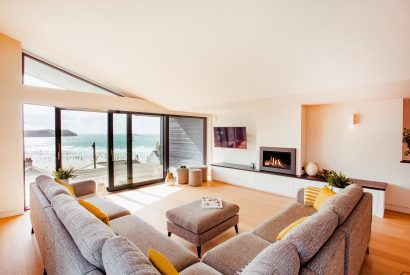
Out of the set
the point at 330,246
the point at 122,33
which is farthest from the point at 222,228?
the point at 122,33

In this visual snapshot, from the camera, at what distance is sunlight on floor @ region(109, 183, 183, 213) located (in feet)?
14.2

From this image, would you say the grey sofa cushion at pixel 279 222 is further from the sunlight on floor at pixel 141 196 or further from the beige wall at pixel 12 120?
the beige wall at pixel 12 120

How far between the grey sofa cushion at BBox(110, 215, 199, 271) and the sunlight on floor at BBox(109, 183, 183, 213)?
179 cm

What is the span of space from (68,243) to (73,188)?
232cm

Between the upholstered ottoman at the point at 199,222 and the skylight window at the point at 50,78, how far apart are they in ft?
11.9

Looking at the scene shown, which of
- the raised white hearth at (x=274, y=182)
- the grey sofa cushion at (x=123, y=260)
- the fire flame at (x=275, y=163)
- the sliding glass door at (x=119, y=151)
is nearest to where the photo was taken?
the grey sofa cushion at (x=123, y=260)

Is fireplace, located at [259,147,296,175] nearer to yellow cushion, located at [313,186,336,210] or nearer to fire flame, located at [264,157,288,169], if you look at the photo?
fire flame, located at [264,157,288,169]

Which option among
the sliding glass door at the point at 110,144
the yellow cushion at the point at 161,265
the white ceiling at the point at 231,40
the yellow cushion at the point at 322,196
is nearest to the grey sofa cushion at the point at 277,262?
the yellow cushion at the point at 161,265

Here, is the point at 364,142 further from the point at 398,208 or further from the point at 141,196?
the point at 141,196

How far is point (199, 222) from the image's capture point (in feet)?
8.24

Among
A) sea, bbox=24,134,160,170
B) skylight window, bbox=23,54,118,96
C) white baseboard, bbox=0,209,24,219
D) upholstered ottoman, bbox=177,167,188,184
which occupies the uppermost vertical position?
skylight window, bbox=23,54,118,96

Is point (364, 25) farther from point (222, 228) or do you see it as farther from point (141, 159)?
point (141, 159)

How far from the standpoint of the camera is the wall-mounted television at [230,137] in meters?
5.97

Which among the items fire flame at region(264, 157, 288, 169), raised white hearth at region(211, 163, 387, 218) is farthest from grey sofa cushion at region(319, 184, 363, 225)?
fire flame at region(264, 157, 288, 169)
